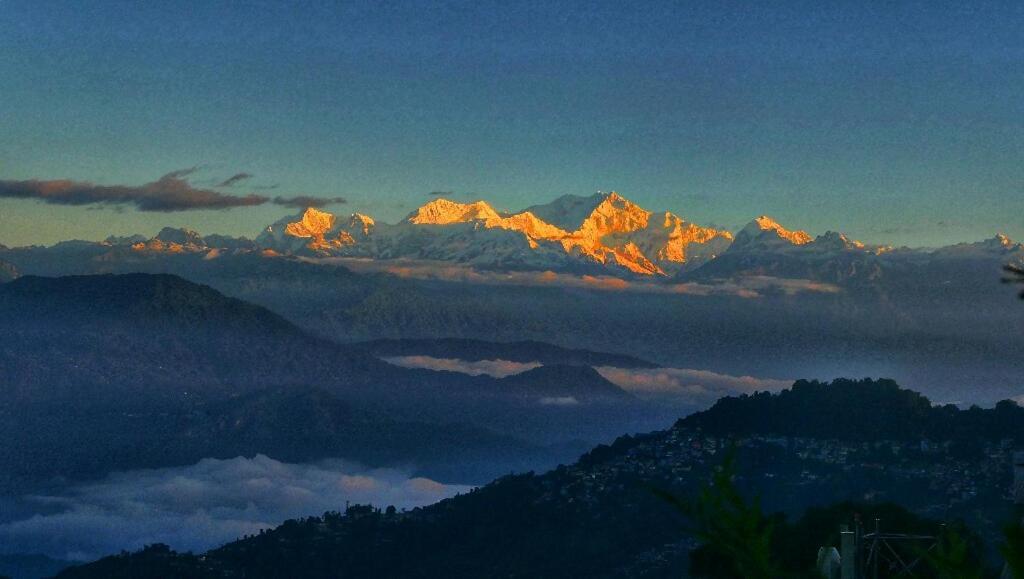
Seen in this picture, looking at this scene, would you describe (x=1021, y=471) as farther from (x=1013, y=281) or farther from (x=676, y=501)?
(x=1013, y=281)

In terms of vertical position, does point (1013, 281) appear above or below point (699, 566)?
above

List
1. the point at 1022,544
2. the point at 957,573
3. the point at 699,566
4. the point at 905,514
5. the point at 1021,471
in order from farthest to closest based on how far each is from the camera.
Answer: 1. the point at 905,514
2. the point at 699,566
3. the point at 1021,471
4. the point at 957,573
5. the point at 1022,544

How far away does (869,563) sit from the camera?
45.5m

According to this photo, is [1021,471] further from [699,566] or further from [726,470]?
[699,566]

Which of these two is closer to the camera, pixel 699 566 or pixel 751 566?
pixel 751 566

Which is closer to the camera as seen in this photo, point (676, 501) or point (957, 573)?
point (957, 573)

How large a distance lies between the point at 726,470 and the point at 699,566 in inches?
5435

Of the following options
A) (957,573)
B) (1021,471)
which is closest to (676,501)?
(957,573)

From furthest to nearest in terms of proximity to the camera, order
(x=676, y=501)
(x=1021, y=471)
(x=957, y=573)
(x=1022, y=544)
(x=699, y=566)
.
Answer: (x=699, y=566), (x=1021, y=471), (x=676, y=501), (x=957, y=573), (x=1022, y=544)

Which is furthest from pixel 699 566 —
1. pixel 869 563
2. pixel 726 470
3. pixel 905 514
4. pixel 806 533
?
pixel 726 470

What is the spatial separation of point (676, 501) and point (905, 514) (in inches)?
6316

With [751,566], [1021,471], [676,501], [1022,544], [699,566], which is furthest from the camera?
[699,566]

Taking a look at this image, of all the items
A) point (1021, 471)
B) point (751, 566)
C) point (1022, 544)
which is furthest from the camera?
point (1021, 471)

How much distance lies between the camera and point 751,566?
74.2 feet
